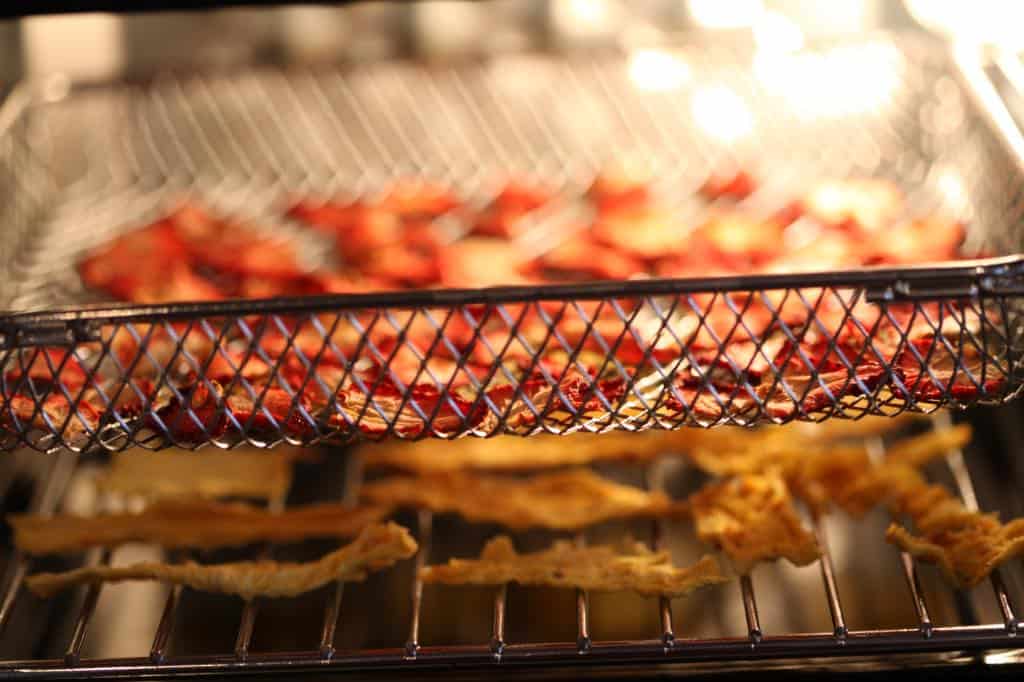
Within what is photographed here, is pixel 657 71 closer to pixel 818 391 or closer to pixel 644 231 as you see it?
pixel 644 231

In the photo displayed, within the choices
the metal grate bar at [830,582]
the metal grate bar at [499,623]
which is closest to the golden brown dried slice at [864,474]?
the metal grate bar at [830,582]

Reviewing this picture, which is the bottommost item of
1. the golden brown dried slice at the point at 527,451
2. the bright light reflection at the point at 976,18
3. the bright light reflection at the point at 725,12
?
the golden brown dried slice at the point at 527,451

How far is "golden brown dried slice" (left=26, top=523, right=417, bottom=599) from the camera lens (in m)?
0.88

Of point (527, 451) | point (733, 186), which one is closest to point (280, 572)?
point (527, 451)

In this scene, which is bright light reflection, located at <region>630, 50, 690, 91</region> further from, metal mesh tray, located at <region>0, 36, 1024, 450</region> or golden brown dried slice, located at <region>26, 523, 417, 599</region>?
golden brown dried slice, located at <region>26, 523, 417, 599</region>

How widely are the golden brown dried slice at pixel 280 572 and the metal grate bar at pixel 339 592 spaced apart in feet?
0.07

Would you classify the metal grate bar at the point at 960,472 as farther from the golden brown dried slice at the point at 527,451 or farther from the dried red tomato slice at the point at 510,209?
the dried red tomato slice at the point at 510,209

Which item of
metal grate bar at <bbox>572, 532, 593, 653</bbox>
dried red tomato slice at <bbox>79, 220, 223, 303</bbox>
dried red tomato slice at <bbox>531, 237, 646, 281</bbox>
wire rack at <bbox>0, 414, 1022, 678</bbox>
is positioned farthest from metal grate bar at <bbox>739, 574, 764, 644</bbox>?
dried red tomato slice at <bbox>79, 220, 223, 303</bbox>

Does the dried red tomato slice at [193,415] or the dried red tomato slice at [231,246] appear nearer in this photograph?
the dried red tomato slice at [193,415]

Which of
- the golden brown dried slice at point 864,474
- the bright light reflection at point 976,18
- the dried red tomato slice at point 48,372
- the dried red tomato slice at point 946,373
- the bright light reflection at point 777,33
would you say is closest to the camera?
the dried red tomato slice at point 946,373

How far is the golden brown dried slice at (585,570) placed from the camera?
2.81ft

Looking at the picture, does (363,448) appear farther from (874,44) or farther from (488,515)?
Result: (874,44)

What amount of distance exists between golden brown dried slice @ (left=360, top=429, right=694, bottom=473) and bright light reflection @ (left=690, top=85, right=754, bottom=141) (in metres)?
0.37

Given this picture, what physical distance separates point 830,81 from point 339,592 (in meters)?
0.72
